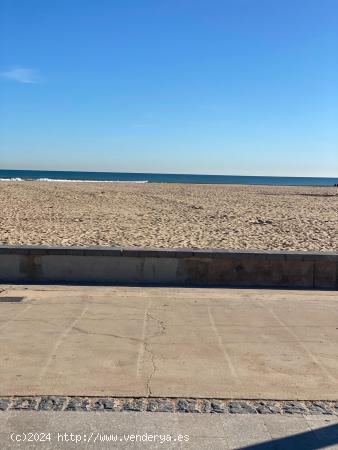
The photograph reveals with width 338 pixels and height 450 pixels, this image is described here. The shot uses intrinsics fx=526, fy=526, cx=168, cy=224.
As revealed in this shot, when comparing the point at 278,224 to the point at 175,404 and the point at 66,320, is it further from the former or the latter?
the point at 175,404

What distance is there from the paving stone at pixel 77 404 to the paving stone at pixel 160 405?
387mm

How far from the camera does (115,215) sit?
688 inches

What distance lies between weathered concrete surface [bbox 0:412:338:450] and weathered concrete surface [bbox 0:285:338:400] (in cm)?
32

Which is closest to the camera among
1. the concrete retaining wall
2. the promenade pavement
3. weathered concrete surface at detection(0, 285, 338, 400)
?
the promenade pavement

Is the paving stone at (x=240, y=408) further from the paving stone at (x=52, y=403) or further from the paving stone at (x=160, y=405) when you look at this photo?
the paving stone at (x=52, y=403)

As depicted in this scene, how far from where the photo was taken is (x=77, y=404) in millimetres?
3246

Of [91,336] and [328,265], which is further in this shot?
[328,265]

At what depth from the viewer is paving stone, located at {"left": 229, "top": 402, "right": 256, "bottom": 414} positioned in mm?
3219

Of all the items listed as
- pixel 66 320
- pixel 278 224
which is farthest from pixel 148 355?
pixel 278 224

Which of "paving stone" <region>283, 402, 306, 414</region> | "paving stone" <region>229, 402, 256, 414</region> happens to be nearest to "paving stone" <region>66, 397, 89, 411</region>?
"paving stone" <region>229, 402, 256, 414</region>

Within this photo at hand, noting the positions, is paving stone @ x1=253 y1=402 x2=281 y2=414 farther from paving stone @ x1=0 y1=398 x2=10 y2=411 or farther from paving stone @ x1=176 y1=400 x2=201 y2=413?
paving stone @ x1=0 y1=398 x2=10 y2=411

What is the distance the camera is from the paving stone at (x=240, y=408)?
3.22 m

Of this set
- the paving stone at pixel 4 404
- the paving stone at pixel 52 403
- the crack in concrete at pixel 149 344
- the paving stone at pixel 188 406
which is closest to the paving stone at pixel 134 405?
the crack in concrete at pixel 149 344

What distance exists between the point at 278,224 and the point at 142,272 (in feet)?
30.6
